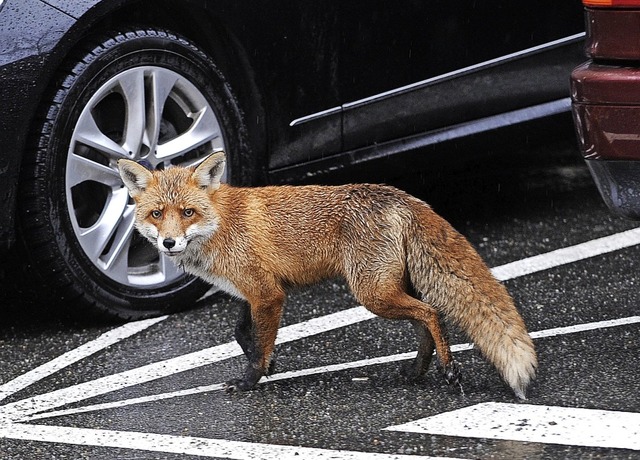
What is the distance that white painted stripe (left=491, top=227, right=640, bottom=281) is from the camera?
19.3 ft

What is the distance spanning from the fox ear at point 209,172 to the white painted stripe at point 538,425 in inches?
44.9

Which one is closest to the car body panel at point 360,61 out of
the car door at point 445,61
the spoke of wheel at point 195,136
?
the car door at point 445,61

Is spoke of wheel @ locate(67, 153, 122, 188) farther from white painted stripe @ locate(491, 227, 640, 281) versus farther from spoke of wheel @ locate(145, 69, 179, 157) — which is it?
white painted stripe @ locate(491, 227, 640, 281)

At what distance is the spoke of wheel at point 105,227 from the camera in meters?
5.20

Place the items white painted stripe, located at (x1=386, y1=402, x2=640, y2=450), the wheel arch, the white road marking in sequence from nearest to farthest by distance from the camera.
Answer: white painted stripe, located at (x1=386, y1=402, x2=640, y2=450) → the white road marking → the wheel arch

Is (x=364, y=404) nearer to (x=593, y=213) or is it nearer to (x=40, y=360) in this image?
(x=40, y=360)

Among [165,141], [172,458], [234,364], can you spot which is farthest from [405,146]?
[172,458]

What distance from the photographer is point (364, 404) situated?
4410 mm

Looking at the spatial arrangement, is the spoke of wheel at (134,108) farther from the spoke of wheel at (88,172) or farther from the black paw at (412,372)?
the black paw at (412,372)

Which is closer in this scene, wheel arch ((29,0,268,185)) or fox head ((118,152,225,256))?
fox head ((118,152,225,256))

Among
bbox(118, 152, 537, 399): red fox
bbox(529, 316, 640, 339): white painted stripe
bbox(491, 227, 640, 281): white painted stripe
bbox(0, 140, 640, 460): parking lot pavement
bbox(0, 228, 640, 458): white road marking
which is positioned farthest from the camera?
bbox(491, 227, 640, 281): white painted stripe

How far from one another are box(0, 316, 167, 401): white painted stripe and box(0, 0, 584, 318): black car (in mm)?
60

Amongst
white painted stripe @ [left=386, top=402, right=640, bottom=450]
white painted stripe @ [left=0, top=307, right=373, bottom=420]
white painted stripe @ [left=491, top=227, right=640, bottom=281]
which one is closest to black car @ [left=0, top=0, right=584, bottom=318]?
white painted stripe @ [left=0, top=307, right=373, bottom=420]

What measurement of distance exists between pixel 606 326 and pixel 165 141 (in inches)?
76.6
